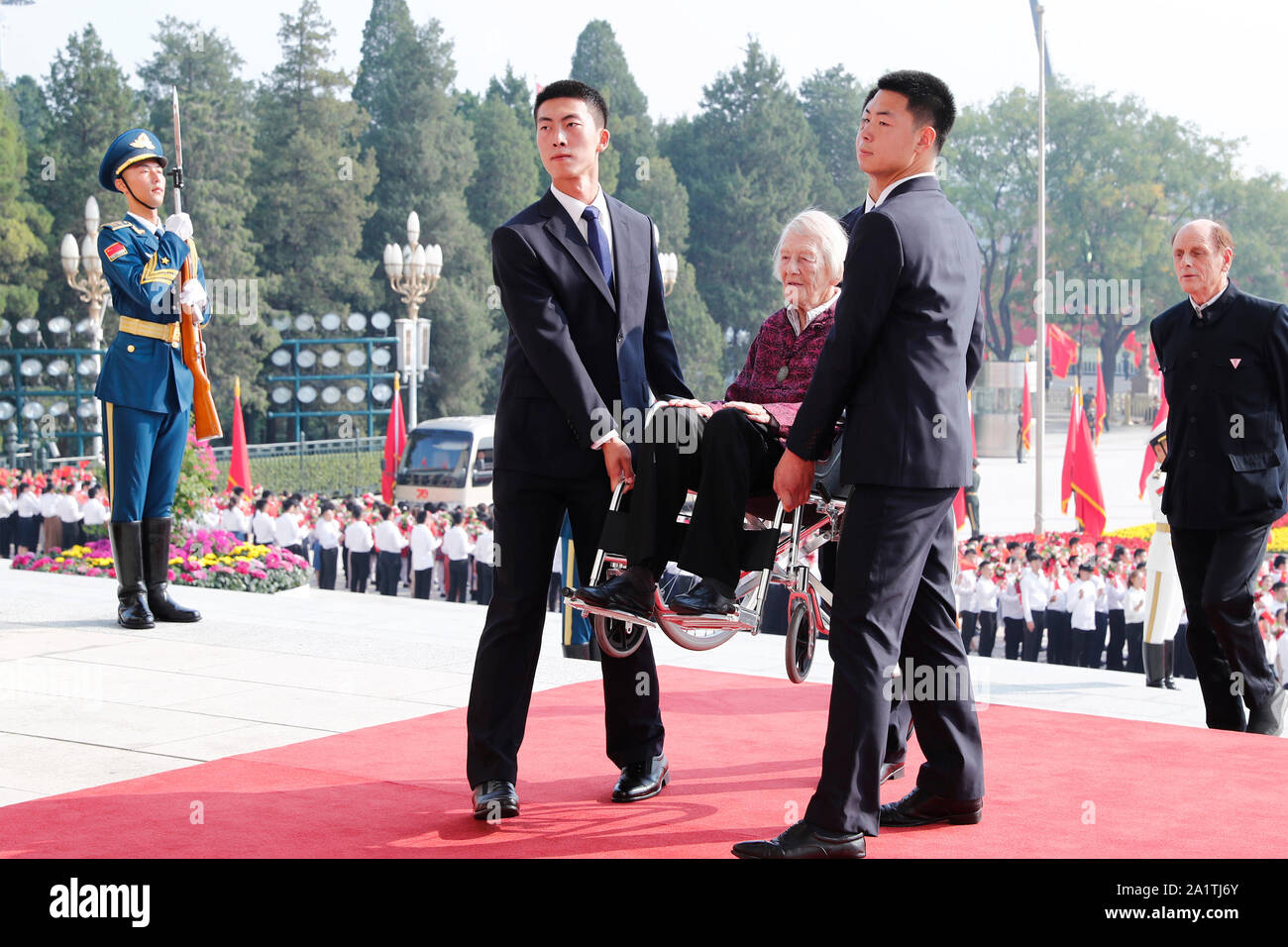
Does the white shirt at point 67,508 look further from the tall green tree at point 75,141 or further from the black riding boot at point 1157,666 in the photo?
the tall green tree at point 75,141

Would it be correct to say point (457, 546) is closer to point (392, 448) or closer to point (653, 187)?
point (392, 448)

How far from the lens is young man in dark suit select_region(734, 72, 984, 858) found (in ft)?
11.7

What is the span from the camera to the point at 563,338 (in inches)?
156

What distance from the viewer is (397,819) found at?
12.9ft

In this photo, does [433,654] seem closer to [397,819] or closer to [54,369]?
[397,819]

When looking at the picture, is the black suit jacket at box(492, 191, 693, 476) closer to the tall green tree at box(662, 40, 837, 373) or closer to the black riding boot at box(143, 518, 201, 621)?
the black riding boot at box(143, 518, 201, 621)

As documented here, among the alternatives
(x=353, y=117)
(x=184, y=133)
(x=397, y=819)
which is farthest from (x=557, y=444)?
(x=353, y=117)

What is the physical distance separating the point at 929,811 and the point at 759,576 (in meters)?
0.77

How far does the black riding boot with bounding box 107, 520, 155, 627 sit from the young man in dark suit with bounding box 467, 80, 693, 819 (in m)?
3.53

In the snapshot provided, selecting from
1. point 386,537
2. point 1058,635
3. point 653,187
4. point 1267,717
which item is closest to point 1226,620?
point 1267,717

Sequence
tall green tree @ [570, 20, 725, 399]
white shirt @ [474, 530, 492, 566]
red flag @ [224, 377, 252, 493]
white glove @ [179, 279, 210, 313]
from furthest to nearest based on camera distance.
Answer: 1. tall green tree @ [570, 20, 725, 399]
2. red flag @ [224, 377, 252, 493]
3. white shirt @ [474, 530, 492, 566]
4. white glove @ [179, 279, 210, 313]

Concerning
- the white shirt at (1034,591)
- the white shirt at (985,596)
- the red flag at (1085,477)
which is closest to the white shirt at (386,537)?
the white shirt at (985,596)

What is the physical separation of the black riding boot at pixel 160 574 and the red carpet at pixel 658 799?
8.17 ft

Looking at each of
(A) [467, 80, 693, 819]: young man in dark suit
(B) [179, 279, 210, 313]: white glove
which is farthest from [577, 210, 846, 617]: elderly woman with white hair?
(B) [179, 279, 210, 313]: white glove
